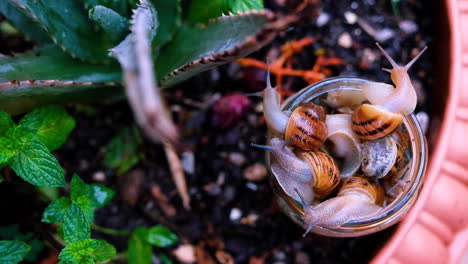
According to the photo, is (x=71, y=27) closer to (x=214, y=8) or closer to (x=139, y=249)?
(x=214, y=8)

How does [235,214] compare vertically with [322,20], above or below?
below

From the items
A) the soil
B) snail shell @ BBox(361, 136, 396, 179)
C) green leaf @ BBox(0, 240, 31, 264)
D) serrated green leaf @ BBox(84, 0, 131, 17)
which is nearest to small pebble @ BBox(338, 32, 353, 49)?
the soil

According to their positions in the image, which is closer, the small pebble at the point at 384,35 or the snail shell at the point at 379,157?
the snail shell at the point at 379,157

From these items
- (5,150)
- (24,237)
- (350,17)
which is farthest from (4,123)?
(350,17)

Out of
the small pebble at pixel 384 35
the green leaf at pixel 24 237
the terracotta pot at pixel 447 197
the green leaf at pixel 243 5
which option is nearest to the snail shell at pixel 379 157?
the terracotta pot at pixel 447 197

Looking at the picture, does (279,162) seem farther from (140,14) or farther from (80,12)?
(80,12)

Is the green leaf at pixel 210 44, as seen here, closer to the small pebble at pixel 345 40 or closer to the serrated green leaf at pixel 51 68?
the serrated green leaf at pixel 51 68

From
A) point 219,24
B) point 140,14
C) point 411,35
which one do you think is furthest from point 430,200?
point 140,14
